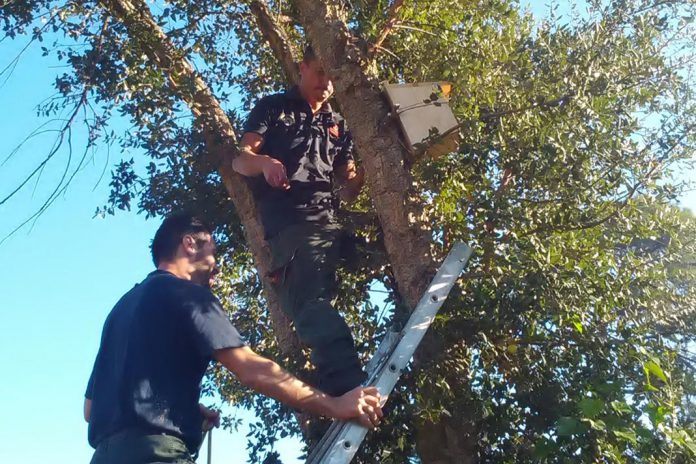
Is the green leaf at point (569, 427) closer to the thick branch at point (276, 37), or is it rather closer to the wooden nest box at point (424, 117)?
the wooden nest box at point (424, 117)

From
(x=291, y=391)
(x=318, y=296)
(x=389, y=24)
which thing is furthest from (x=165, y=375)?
(x=389, y=24)

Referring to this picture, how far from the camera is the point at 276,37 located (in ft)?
20.9

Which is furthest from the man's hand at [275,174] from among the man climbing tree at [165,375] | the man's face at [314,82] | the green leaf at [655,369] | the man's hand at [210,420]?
the green leaf at [655,369]

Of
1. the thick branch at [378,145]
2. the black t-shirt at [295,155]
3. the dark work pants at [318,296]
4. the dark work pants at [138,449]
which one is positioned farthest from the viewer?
the black t-shirt at [295,155]

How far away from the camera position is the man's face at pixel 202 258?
3.86m

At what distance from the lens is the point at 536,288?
4355 millimetres

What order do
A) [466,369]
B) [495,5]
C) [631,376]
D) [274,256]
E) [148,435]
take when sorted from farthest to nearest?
[495,5] < [274,256] < [466,369] < [631,376] < [148,435]

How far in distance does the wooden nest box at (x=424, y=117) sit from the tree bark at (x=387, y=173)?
9cm

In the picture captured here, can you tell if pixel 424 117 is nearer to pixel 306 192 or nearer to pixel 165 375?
pixel 306 192

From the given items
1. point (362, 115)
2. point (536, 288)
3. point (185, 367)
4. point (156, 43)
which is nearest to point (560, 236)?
Answer: point (536, 288)

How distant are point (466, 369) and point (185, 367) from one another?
1.79m

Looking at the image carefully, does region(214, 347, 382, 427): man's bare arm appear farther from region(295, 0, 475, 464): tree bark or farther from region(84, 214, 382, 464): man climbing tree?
region(295, 0, 475, 464): tree bark

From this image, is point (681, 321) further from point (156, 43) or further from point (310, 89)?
point (156, 43)

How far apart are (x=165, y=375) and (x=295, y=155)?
2168mm
